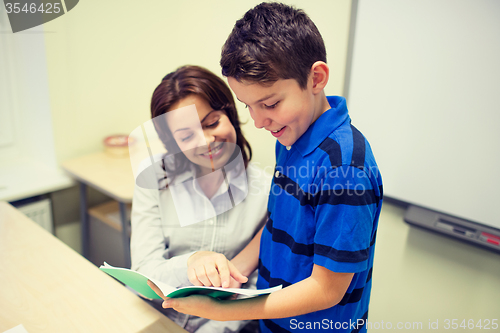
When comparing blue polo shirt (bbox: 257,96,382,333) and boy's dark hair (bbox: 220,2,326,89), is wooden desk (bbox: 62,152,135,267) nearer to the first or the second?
blue polo shirt (bbox: 257,96,382,333)

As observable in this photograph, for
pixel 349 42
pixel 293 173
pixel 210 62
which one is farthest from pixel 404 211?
pixel 210 62

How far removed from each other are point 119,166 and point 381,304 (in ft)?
4.25

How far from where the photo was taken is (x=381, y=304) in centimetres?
131

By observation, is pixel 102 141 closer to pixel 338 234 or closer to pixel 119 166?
pixel 119 166

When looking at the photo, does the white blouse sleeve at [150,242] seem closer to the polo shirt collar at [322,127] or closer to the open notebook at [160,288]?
the open notebook at [160,288]

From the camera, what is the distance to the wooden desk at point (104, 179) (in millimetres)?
1345

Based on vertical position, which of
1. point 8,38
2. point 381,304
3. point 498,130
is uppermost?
point 8,38

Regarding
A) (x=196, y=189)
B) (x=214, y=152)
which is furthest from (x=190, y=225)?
(x=214, y=152)

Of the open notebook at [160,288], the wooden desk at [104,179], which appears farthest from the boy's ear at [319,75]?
the wooden desk at [104,179]

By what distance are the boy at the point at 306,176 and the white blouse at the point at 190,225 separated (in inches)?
10.5

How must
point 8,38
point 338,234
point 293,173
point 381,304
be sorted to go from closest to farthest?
point 338,234
point 293,173
point 381,304
point 8,38

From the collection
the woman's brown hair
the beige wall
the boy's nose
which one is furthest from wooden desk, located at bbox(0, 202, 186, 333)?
the beige wall

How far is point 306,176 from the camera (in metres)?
0.60

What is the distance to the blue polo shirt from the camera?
0.53 metres
